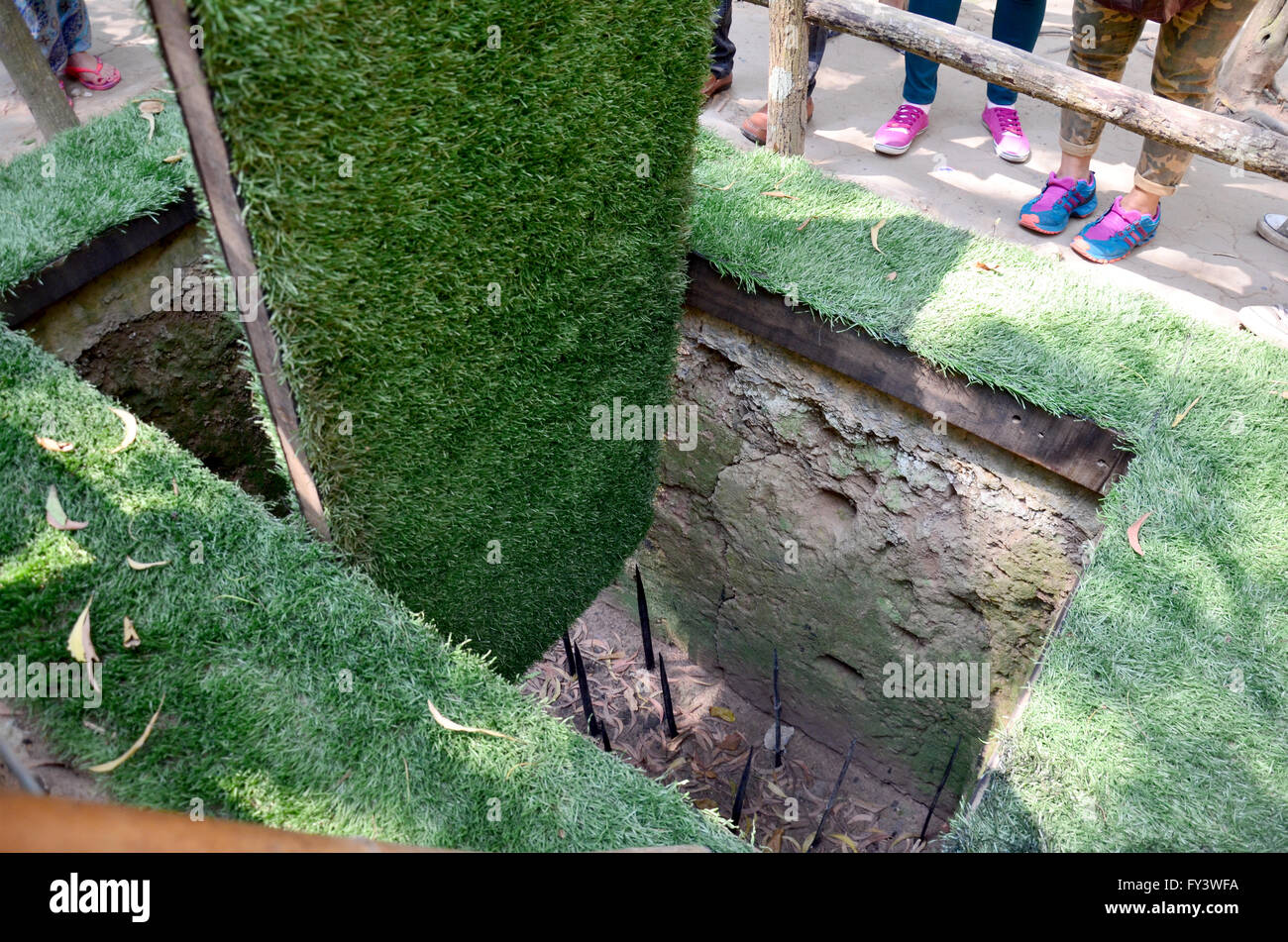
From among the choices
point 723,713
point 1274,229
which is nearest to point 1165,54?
point 1274,229

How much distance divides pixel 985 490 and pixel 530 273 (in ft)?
5.69

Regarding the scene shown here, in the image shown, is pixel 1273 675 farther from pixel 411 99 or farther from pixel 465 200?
pixel 411 99

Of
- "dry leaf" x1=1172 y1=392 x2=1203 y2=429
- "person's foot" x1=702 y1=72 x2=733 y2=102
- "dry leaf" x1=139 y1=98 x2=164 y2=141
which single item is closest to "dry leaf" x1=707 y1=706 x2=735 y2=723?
"dry leaf" x1=1172 y1=392 x2=1203 y2=429

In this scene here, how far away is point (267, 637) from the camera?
2.08 m

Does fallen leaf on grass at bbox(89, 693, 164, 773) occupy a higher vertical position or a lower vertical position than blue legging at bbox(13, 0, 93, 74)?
higher

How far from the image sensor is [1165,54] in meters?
4.27

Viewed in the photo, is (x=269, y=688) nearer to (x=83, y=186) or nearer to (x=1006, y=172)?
(x=83, y=186)

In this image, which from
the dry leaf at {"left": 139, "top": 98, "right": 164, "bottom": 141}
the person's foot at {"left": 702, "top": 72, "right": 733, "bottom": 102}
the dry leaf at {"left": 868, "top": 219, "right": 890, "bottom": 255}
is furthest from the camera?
the person's foot at {"left": 702, "top": 72, "right": 733, "bottom": 102}

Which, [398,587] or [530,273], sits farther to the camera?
[398,587]

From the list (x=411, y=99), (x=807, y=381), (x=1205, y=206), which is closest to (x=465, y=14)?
(x=411, y=99)

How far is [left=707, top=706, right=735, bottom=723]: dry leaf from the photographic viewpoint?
4.19m

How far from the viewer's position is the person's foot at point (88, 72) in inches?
258

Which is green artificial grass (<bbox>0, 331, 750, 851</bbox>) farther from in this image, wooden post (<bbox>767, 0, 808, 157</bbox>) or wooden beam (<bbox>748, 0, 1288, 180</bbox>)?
wooden post (<bbox>767, 0, 808, 157</bbox>)

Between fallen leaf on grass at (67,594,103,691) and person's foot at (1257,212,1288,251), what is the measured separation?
630cm
